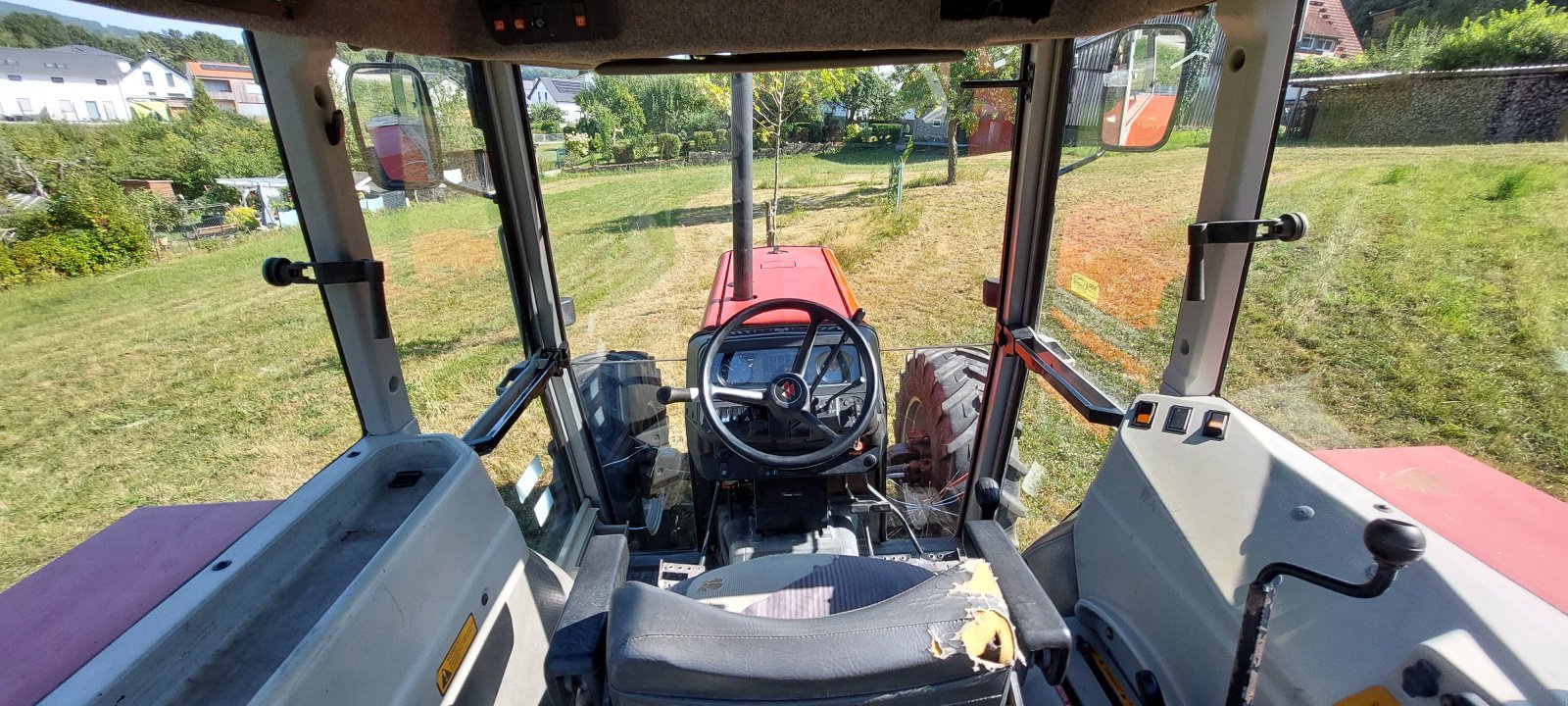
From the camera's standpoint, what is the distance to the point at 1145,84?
1.71 meters

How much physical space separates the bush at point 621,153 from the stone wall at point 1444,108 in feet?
8.94

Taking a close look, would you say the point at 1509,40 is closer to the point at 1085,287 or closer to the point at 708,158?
the point at 1085,287

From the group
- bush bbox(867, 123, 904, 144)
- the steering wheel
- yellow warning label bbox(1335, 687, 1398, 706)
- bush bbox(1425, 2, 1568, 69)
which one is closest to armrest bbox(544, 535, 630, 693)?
the steering wheel

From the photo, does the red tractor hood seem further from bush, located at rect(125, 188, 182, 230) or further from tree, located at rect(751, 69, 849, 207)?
bush, located at rect(125, 188, 182, 230)

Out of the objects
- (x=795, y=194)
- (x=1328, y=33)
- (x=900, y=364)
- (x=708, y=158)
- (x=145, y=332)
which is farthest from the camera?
(x=795, y=194)

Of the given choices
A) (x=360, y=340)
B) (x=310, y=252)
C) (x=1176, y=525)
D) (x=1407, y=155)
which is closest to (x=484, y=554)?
(x=360, y=340)

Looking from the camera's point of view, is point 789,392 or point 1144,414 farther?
point 789,392

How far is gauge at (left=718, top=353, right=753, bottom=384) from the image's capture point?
229 centimetres

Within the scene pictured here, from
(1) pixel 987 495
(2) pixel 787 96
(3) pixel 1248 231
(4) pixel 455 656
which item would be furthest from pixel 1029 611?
(2) pixel 787 96

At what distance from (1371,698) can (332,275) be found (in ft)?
6.50

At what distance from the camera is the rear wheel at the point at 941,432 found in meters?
2.82

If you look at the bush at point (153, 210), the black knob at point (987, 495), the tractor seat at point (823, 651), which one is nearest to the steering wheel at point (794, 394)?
the black knob at point (987, 495)

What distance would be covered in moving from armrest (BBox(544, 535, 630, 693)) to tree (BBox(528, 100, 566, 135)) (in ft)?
5.18

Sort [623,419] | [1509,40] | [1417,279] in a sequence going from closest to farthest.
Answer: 1. [1509,40]
2. [623,419]
3. [1417,279]
